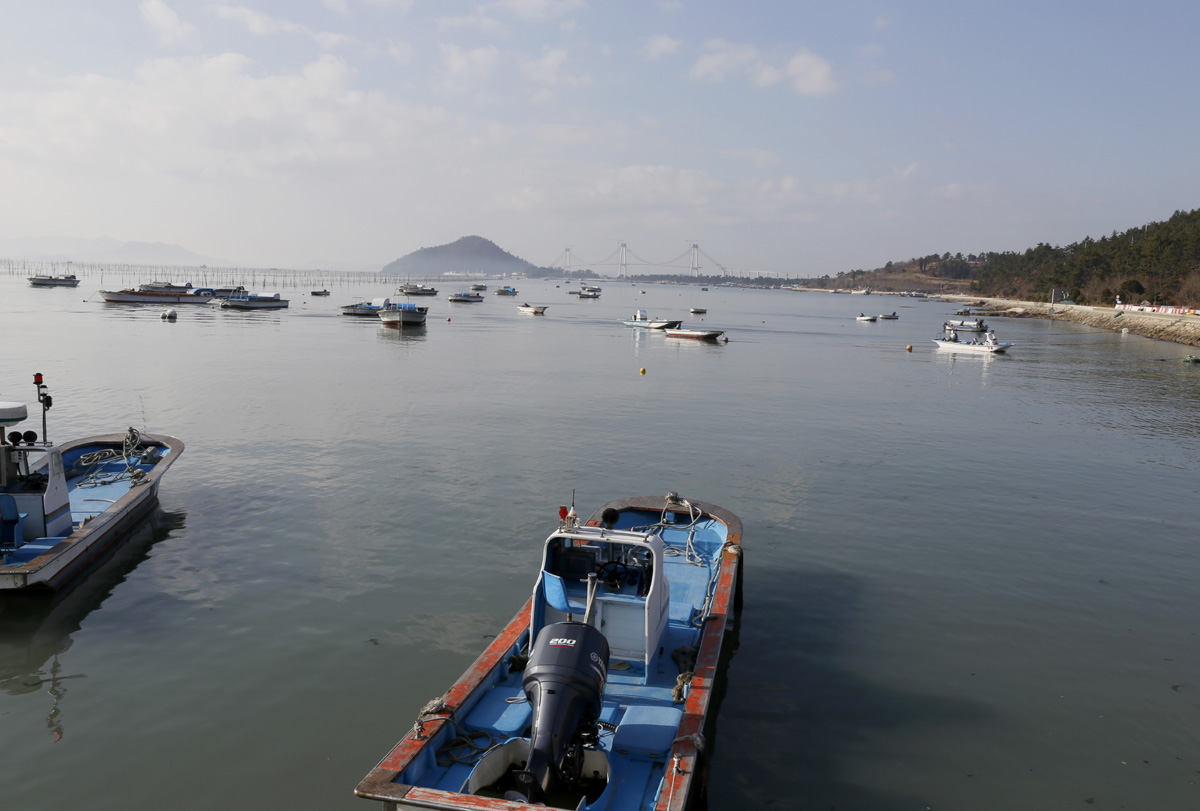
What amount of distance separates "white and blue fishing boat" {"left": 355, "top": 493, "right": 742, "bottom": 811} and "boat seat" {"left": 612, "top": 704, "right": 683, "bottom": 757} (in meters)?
0.02

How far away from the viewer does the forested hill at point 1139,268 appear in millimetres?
116125

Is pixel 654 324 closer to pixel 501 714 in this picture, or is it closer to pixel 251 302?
pixel 251 302

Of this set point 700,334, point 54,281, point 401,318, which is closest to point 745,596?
point 700,334

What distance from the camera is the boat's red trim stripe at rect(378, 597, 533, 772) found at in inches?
302

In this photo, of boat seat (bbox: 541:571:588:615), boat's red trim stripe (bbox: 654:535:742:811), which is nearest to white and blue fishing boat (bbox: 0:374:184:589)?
boat seat (bbox: 541:571:588:615)

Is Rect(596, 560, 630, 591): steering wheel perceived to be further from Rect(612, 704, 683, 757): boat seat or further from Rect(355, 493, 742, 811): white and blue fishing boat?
Rect(612, 704, 683, 757): boat seat

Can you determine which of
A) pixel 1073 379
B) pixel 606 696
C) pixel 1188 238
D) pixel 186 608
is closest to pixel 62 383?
pixel 186 608

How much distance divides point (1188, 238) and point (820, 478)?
12729 cm

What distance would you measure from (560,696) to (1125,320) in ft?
401

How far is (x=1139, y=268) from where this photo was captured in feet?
427

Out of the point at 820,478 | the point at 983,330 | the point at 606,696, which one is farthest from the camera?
the point at 983,330

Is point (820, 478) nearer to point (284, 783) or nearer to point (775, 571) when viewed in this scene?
point (775, 571)

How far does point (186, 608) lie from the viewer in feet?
44.2

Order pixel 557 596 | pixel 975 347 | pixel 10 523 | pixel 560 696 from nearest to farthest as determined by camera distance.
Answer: pixel 560 696, pixel 557 596, pixel 10 523, pixel 975 347
